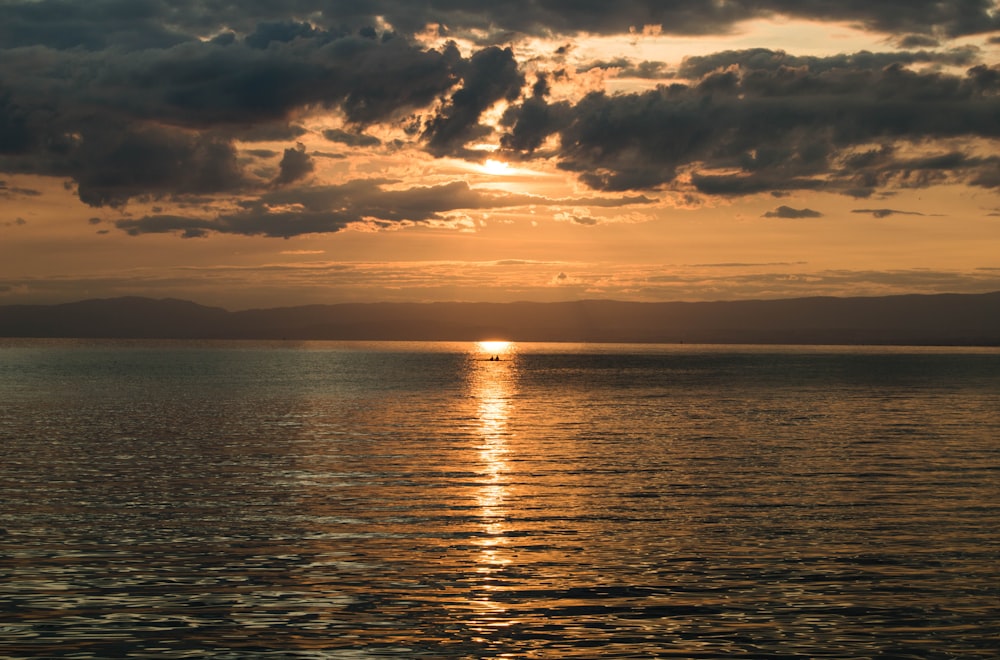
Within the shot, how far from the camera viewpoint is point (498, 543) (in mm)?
30562

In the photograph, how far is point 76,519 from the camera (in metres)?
34.4

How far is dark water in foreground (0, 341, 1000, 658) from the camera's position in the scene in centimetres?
2122

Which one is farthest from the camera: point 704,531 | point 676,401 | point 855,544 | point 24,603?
point 676,401

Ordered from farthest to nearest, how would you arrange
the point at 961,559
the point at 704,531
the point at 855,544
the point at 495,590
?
1. the point at 704,531
2. the point at 855,544
3. the point at 961,559
4. the point at 495,590

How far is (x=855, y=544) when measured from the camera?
100ft

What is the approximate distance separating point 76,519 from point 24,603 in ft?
38.0

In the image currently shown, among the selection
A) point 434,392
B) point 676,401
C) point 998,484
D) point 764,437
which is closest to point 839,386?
point 676,401

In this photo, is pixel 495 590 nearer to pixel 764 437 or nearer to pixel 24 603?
pixel 24 603

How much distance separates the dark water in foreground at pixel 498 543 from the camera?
21.2 m

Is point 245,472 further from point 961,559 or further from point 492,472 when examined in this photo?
point 961,559

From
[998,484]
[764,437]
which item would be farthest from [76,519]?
[764,437]

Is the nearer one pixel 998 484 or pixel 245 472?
pixel 998 484

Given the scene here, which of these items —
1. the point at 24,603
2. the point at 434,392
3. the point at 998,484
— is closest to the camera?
the point at 24,603

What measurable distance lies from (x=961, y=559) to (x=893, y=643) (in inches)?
354
